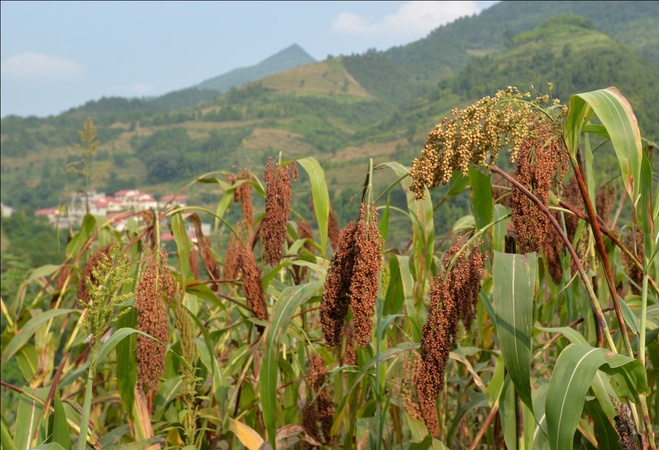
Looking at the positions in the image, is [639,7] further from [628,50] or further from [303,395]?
[303,395]

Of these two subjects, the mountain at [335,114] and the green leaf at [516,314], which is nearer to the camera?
the green leaf at [516,314]

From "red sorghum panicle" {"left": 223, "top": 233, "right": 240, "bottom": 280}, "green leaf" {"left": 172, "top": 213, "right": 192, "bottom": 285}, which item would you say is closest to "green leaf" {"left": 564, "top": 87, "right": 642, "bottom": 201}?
"green leaf" {"left": 172, "top": 213, "right": 192, "bottom": 285}

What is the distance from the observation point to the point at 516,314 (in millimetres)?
1484

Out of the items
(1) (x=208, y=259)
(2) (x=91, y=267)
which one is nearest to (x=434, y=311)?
(2) (x=91, y=267)

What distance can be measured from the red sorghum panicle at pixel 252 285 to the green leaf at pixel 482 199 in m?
0.66

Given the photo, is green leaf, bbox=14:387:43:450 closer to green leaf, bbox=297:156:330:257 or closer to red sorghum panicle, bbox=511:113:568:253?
green leaf, bbox=297:156:330:257

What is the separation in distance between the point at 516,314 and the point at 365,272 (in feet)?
0.98

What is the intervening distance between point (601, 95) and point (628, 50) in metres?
76.0

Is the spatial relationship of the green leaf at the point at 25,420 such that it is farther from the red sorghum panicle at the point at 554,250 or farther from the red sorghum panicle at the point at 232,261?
the red sorghum panicle at the point at 554,250

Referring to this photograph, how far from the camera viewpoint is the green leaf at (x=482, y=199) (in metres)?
1.85

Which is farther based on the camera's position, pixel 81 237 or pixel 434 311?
pixel 81 237

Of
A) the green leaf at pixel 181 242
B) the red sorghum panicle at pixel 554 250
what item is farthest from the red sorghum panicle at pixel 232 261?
the red sorghum panicle at pixel 554 250

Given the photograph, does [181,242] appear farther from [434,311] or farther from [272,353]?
[434,311]

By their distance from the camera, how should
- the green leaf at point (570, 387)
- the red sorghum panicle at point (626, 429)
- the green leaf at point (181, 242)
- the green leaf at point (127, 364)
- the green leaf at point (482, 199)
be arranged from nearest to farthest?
the green leaf at point (570, 387), the red sorghum panicle at point (626, 429), the green leaf at point (482, 199), the green leaf at point (127, 364), the green leaf at point (181, 242)
